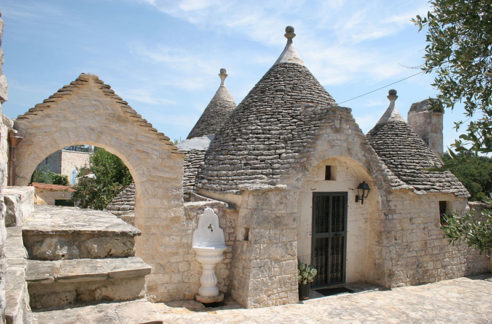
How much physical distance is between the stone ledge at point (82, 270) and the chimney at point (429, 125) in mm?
12966

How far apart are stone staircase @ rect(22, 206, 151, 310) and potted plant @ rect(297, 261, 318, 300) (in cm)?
572

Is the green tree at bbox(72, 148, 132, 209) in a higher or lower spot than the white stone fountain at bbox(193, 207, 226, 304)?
higher

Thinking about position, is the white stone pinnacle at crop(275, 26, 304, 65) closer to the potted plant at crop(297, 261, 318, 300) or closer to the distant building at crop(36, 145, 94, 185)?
the potted plant at crop(297, 261, 318, 300)

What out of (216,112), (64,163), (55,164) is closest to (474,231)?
(216,112)

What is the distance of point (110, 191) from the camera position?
15188 millimetres

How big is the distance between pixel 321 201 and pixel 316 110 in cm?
227

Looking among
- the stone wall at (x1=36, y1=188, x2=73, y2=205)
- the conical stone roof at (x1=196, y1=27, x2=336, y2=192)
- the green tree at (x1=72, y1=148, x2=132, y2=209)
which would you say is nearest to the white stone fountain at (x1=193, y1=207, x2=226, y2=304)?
the conical stone roof at (x1=196, y1=27, x2=336, y2=192)

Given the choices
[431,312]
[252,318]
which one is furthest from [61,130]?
[431,312]

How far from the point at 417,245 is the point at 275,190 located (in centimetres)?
474

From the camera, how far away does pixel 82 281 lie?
2.09 metres

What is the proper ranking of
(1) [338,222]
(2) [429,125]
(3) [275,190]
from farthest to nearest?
(2) [429,125] → (1) [338,222] → (3) [275,190]

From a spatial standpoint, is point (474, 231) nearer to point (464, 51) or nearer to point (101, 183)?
point (464, 51)

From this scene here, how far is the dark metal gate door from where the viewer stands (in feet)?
27.0

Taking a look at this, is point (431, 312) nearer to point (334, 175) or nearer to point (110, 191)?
point (334, 175)
